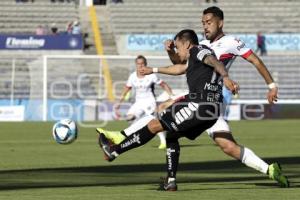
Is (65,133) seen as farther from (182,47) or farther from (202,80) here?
(202,80)

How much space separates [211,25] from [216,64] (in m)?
0.94

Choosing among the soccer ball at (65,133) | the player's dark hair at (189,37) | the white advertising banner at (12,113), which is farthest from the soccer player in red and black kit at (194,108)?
the white advertising banner at (12,113)

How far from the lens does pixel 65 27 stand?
47.8m

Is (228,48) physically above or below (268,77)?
above

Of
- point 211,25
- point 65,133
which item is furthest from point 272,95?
point 65,133

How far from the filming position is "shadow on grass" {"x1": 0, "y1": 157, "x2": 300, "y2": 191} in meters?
12.1

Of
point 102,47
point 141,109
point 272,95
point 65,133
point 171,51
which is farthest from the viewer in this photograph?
point 102,47

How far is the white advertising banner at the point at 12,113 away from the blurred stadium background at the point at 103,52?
4cm

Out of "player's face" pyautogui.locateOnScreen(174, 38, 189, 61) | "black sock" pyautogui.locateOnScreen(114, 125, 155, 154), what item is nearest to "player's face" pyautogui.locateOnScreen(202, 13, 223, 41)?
"player's face" pyautogui.locateOnScreen(174, 38, 189, 61)

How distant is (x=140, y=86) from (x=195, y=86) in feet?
40.7

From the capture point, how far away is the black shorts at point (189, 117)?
10.7 m

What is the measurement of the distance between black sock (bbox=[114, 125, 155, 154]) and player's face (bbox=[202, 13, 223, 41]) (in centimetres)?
140

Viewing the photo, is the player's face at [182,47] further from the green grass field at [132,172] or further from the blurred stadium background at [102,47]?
the blurred stadium background at [102,47]

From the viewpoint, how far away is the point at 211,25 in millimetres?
11156
